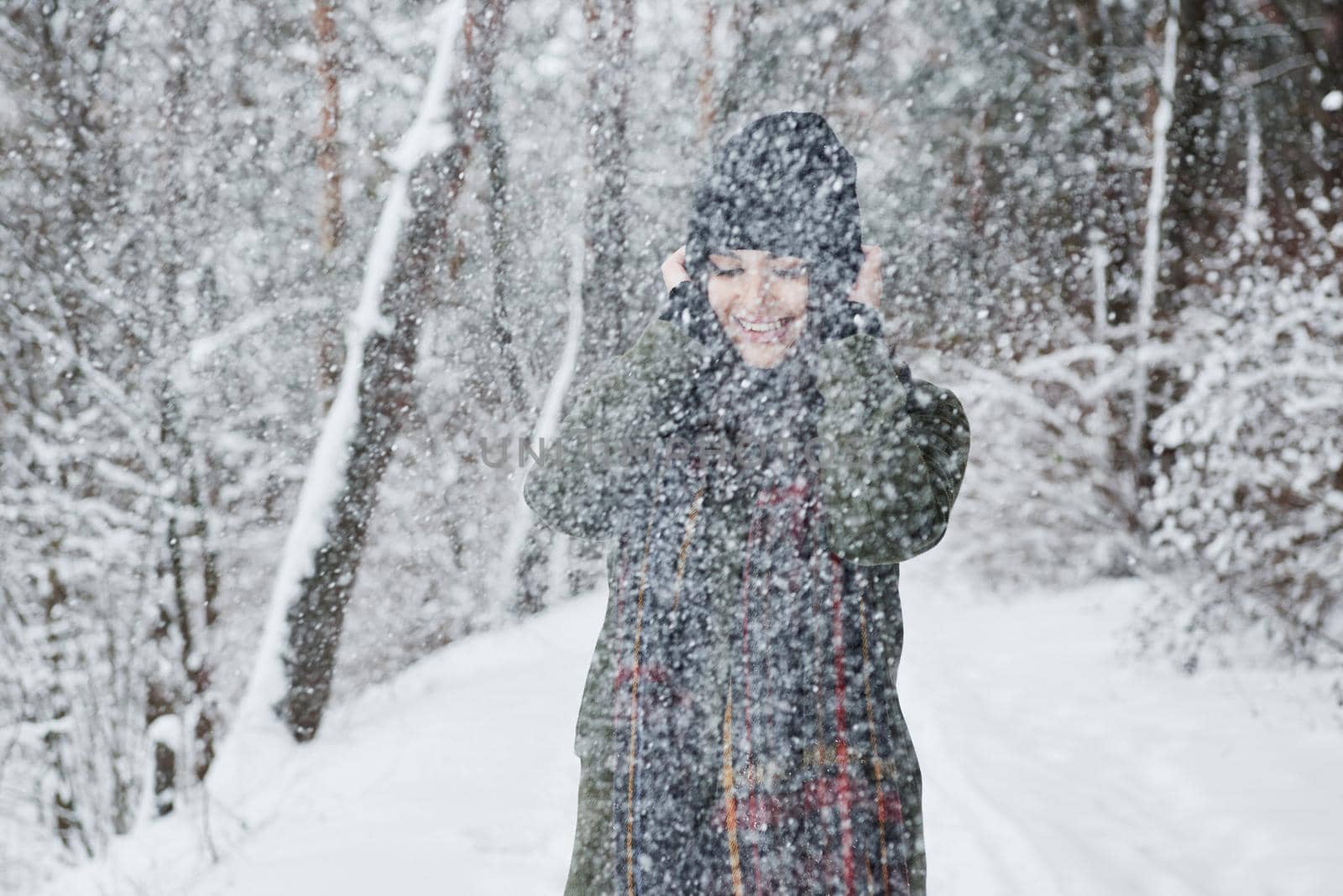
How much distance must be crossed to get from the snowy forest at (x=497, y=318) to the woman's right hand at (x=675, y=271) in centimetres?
246

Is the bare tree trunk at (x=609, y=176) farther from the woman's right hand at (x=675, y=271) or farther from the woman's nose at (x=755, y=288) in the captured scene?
the woman's nose at (x=755, y=288)

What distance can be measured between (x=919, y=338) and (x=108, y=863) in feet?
24.7

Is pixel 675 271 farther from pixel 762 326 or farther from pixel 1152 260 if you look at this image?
pixel 1152 260

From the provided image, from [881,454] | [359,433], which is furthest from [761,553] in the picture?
[359,433]

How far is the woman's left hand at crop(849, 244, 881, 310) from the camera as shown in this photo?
5.15 feet

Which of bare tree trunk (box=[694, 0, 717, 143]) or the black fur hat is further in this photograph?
A: bare tree trunk (box=[694, 0, 717, 143])

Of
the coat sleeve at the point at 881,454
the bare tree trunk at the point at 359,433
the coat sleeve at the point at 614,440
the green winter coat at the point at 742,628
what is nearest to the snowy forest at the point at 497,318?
the bare tree trunk at the point at 359,433

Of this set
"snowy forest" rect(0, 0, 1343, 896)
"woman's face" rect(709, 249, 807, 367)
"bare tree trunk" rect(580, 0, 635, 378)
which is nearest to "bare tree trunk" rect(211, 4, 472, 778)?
"snowy forest" rect(0, 0, 1343, 896)

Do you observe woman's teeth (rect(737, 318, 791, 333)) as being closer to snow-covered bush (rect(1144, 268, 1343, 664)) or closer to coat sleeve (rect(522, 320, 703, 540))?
coat sleeve (rect(522, 320, 703, 540))

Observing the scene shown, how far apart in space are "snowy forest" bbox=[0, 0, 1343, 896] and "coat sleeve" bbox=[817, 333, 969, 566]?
93.7 inches

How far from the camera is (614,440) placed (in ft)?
5.05

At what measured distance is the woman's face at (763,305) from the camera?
5.18 feet

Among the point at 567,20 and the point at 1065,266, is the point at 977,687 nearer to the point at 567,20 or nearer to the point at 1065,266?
the point at 1065,266

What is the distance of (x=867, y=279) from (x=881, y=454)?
1.05 ft
